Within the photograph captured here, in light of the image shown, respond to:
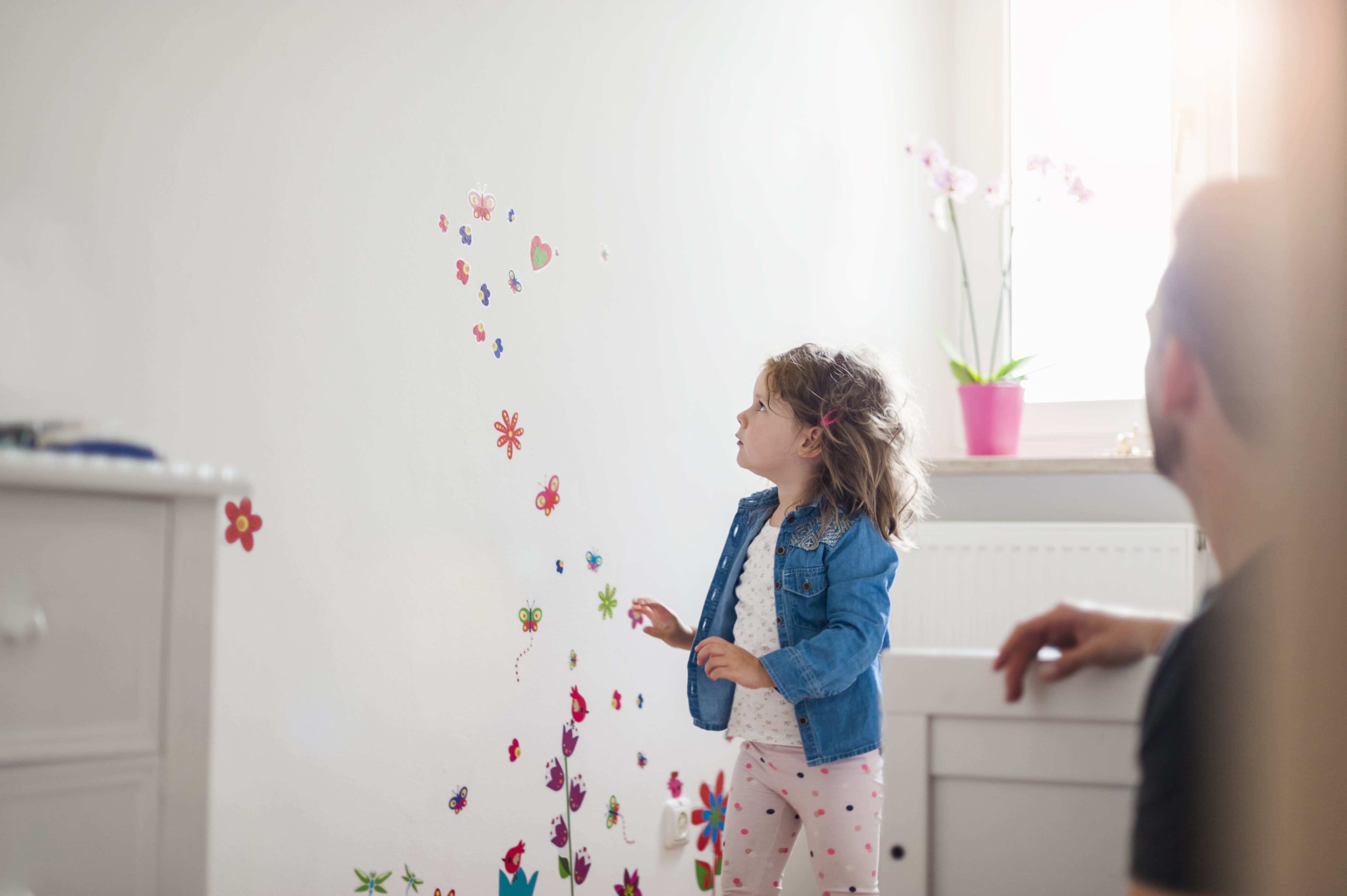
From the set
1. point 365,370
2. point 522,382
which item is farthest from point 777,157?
point 365,370

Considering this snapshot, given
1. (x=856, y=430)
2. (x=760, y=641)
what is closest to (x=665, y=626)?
(x=760, y=641)

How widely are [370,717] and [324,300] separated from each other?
47cm

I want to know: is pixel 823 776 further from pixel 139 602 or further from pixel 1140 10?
pixel 1140 10

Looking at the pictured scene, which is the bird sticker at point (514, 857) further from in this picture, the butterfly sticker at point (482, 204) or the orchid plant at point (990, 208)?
the orchid plant at point (990, 208)

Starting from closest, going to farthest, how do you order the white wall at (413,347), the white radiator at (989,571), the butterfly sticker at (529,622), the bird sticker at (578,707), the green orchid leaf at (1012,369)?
the white wall at (413,347) → the butterfly sticker at (529,622) → the bird sticker at (578,707) → the white radiator at (989,571) → the green orchid leaf at (1012,369)

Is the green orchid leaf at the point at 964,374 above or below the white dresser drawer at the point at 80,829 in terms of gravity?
above

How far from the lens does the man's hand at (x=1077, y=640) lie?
0.22 meters

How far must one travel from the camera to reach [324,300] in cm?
107

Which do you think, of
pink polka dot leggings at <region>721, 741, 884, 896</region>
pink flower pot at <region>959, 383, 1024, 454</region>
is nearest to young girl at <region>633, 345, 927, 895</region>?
pink polka dot leggings at <region>721, 741, 884, 896</region>

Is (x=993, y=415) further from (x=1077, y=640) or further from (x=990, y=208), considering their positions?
(x=1077, y=640)

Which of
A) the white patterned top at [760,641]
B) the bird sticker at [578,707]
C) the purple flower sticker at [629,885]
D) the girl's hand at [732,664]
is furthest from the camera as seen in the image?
the purple flower sticker at [629,885]

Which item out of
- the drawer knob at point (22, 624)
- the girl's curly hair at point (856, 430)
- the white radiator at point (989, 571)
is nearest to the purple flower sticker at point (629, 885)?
the girl's curly hair at point (856, 430)

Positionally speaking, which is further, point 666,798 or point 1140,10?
point 1140,10

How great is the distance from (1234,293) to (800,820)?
3.93 feet
